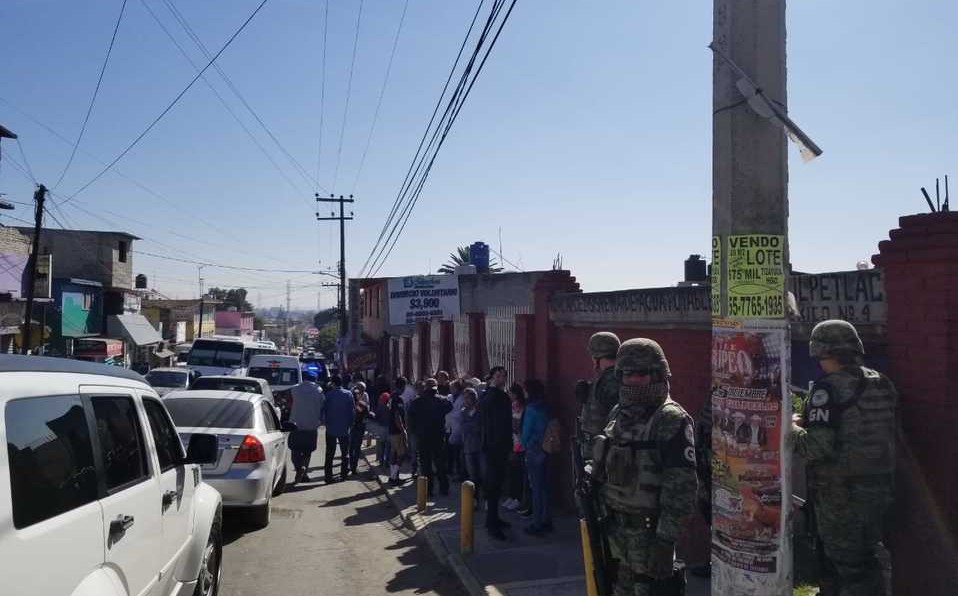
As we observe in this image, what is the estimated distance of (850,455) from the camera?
4301mm


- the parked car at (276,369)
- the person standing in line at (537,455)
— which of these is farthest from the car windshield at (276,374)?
the person standing in line at (537,455)

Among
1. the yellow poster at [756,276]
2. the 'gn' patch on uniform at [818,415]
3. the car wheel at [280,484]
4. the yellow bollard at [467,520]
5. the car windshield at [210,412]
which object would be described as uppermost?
the yellow poster at [756,276]

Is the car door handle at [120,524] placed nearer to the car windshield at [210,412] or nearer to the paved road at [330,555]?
the paved road at [330,555]

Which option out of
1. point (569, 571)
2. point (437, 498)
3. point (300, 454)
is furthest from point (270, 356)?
point (569, 571)

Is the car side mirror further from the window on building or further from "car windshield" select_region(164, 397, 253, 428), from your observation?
"car windshield" select_region(164, 397, 253, 428)

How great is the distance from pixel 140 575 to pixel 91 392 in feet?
3.03

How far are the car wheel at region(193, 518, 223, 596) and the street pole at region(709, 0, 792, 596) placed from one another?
3431 mm

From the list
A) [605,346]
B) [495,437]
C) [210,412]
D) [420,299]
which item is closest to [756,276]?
[605,346]

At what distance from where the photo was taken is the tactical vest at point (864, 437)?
169 inches

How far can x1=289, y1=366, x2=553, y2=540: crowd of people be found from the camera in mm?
8219

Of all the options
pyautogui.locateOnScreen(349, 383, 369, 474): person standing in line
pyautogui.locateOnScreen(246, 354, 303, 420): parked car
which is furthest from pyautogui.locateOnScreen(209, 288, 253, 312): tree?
pyautogui.locateOnScreen(349, 383, 369, 474): person standing in line

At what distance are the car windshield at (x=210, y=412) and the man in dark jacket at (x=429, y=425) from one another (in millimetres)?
2567

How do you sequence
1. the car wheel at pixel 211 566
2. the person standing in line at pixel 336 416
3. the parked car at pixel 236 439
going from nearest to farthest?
the car wheel at pixel 211 566
the parked car at pixel 236 439
the person standing in line at pixel 336 416

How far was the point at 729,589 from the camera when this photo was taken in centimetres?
325
